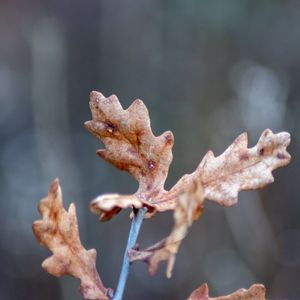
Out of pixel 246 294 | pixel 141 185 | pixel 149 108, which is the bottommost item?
pixel 246 294

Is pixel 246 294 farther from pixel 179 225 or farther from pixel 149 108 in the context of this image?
pixel 149 108

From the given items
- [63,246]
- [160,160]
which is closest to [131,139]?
[160,160]

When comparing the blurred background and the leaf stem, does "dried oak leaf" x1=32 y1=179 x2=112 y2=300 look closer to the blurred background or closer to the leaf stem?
the leaf stem

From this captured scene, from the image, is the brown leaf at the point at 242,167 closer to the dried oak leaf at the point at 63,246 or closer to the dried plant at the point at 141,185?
the dried plant at the point at 141,185

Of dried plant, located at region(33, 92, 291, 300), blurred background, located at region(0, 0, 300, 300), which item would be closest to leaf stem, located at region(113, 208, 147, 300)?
dried plant, located at region(33, 92, 291, 300)

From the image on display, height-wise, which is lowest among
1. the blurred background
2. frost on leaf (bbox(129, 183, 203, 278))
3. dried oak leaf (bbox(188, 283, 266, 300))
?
dried oak leaf (bbox(188, 283, 266, 300))

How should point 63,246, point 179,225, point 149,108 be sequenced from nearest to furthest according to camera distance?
point 179,225 → point 63,246 → point 149,108
